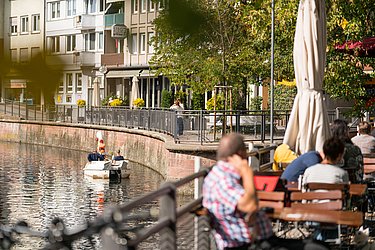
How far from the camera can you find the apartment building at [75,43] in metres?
1.64

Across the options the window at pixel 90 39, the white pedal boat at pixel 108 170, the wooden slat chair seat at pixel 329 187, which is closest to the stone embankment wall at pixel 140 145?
the white pedal boat at pixel 108 170

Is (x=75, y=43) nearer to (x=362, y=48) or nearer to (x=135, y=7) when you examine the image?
(x=135, y=7)

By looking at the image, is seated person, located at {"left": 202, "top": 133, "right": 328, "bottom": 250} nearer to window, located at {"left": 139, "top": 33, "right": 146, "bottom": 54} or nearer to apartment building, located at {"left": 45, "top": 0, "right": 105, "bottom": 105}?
apartment building, located at {"left": 45, "top": 0, "right": 105, "bottom": 105}

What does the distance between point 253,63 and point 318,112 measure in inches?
709

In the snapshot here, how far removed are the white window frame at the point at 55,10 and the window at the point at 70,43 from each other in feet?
0.16

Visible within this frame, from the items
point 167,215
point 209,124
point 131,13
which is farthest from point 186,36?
point 209,124

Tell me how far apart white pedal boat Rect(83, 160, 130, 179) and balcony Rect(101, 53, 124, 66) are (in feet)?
107

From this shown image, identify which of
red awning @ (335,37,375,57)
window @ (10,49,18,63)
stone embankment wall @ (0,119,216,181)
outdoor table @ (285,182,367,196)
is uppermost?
red awning @ (335,37,375,57)

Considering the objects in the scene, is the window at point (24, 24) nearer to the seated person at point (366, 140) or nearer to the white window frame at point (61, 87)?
the white window frame at point (61, 87)

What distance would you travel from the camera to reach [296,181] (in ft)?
27.0

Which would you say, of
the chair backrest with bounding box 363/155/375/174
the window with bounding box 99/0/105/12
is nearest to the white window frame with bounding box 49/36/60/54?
the window with bounding box 99/0/105/12

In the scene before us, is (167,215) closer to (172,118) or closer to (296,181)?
(296,181)

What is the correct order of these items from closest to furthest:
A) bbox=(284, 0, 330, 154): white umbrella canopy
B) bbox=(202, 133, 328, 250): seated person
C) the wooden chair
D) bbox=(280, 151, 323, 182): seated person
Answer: bbox=(202, 133, 328, 250): seated person
the wooden chair
bbox=(280, 151, 323, 182): seated person
bbox=(284, 0, 330, 154): white umbrella canopy

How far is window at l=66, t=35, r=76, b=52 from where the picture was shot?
1745 millimetres
